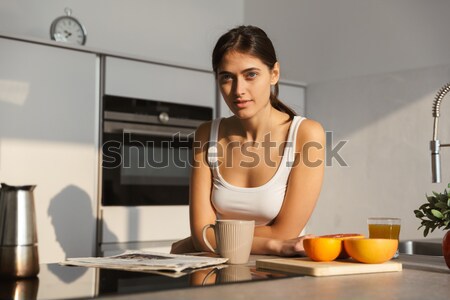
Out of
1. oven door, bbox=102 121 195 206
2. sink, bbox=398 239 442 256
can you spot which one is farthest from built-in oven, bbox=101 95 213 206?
sink, bbox=398 239 442 256

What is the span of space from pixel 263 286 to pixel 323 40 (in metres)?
2.98

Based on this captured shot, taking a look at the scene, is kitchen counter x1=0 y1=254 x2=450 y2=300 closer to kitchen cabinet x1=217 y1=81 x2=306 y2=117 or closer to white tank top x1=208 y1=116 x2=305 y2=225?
white tank top x1=208 y1=116 x2=305 y2=225

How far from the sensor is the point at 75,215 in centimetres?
281

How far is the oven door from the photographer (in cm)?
294

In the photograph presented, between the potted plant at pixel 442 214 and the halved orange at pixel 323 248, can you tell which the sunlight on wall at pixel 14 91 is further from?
the potted plant at pixel 442 214

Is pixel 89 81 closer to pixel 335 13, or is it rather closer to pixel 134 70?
pixel 134 70

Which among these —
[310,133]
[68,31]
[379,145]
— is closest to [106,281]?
[310,133]

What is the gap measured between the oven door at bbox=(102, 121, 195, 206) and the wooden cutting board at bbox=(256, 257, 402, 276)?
1824 mm

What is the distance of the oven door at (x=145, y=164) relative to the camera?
2.94 meters

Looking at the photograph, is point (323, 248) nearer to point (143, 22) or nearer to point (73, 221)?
point (73, 221)

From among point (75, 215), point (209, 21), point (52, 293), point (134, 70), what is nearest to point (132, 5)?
point (209, 21)

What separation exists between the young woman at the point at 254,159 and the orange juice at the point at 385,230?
17.3 inches

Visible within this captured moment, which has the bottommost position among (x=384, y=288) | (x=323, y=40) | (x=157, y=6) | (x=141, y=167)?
(x=384, y=288)

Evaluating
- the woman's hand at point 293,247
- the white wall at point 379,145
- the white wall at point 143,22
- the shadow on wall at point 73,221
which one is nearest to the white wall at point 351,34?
the white wall at point 379,145
